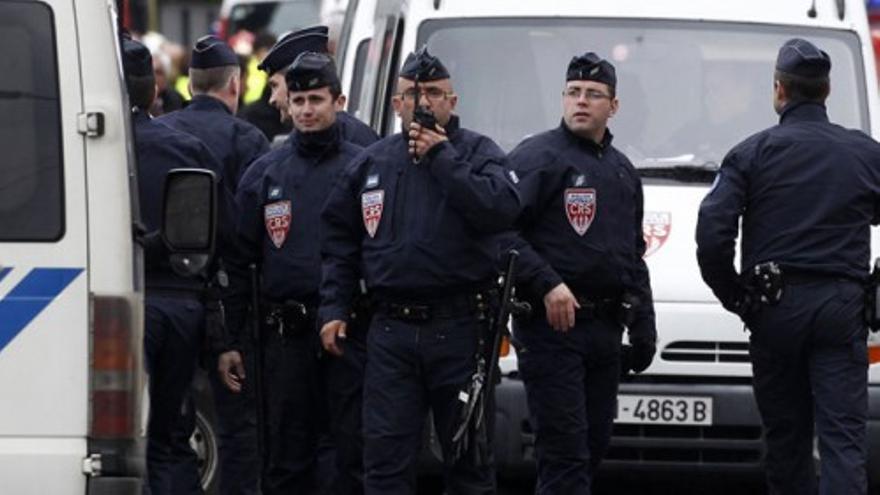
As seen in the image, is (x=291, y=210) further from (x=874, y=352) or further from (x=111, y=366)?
(x=111, y=366)

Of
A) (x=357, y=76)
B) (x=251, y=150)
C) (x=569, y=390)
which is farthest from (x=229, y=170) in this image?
(x=357, y=76)

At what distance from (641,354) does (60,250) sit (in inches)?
125

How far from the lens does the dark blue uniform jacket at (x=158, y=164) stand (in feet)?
28.1

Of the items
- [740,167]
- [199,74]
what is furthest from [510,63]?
[740,167]

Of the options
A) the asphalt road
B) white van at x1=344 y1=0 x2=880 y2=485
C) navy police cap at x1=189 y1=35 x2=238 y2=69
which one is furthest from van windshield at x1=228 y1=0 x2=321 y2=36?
navy police cap at x1=189 y1=35 x2=238 y2=69

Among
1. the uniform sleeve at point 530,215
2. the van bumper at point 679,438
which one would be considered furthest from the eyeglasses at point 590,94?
the van bumper at point 679,438

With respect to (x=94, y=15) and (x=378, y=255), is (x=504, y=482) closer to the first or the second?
(x=378, y=255)

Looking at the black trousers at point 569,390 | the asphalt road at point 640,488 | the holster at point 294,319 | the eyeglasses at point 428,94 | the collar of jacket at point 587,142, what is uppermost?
the eyeglasses at point 428,94

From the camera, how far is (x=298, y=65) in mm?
8891

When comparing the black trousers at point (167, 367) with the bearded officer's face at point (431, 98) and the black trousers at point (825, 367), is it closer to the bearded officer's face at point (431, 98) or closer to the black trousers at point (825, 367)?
the bearded officer's face at point (431, 98)

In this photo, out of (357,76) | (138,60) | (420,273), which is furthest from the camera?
(357,76)

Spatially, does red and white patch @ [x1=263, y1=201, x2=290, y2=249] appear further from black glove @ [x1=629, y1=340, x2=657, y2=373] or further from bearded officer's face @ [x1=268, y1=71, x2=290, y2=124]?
black glove @ [x1=629, y1=340, x2=657, y2=373]

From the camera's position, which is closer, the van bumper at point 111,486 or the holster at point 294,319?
the van bumper at point 111,486

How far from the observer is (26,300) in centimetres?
644
